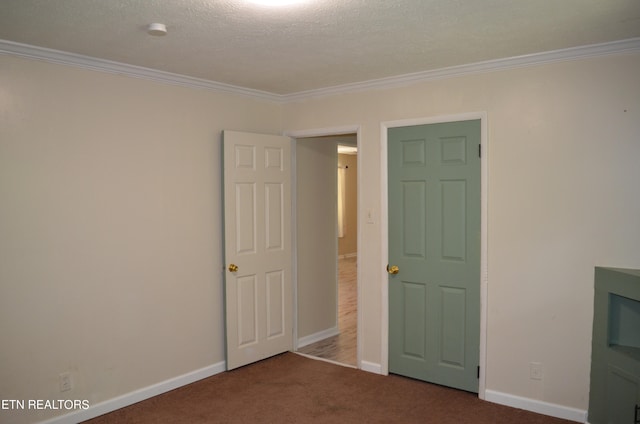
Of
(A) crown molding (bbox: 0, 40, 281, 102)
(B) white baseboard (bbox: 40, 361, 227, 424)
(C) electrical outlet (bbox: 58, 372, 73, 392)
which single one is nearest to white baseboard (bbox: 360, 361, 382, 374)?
(B) white baseboard (bbox: 40, 361, 227, 424)

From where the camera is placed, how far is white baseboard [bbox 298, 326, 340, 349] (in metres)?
4.97

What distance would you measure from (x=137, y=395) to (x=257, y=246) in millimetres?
1499

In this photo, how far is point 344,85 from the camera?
4188 mm

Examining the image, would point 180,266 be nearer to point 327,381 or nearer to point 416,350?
point 327,381

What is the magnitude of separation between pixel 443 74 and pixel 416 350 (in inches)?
84.6

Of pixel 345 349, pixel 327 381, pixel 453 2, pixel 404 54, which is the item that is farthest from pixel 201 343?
pixel 453 2

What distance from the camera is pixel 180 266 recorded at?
3.92 meters

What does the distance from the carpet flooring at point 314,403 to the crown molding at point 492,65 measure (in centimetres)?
236

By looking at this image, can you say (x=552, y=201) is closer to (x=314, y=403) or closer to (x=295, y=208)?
(x=314, y=403)

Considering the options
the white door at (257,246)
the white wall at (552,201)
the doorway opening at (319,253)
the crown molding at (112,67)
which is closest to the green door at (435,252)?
the white wall at (552,201)

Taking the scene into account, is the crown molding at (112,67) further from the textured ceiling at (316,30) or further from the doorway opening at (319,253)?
the doorway opening at (319,253)

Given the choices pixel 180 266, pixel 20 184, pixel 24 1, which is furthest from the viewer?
pixel 180 266

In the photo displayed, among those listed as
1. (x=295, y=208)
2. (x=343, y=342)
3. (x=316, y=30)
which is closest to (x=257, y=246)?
(x=295, y=208)

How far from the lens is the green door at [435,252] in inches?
145
